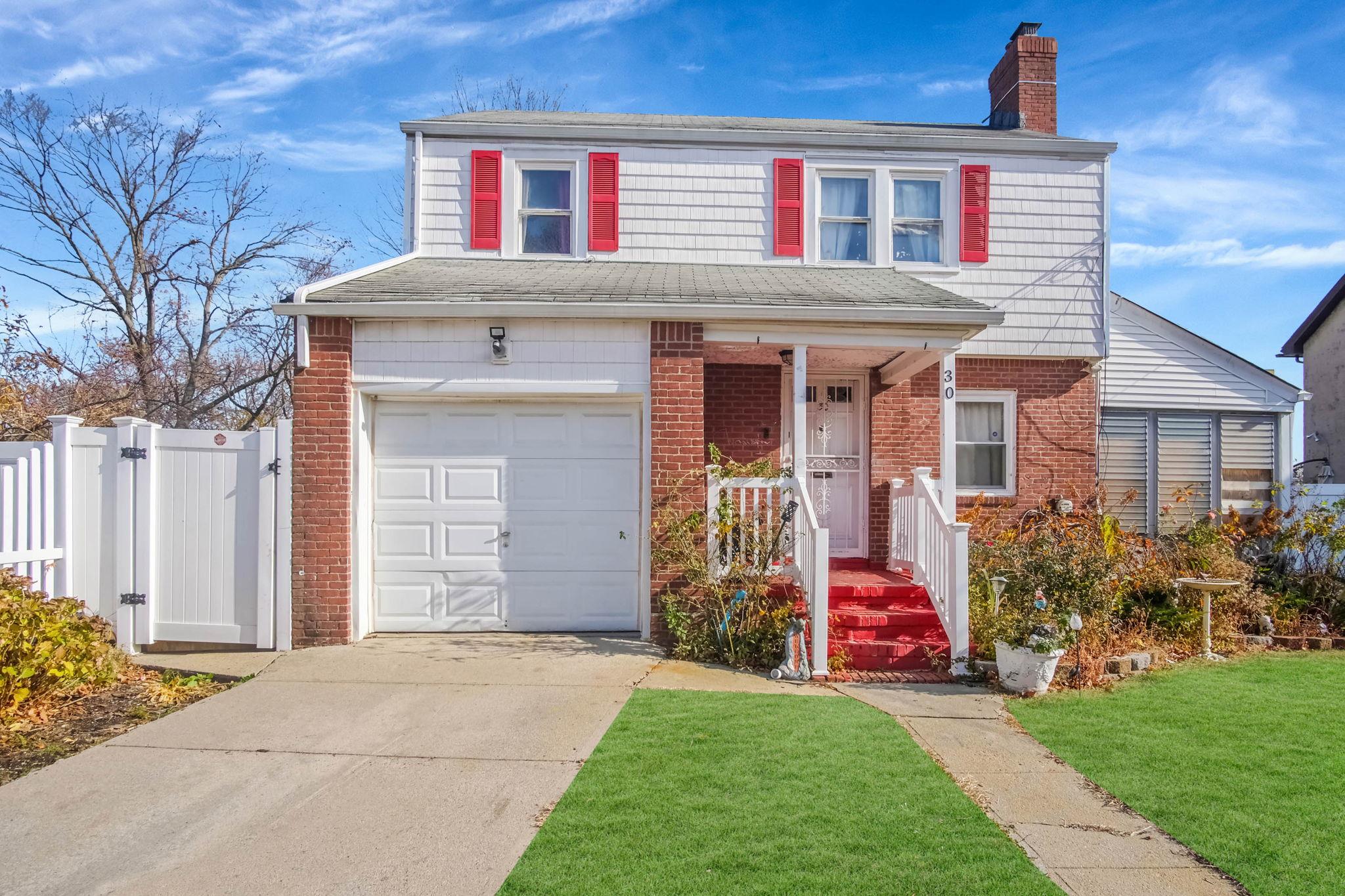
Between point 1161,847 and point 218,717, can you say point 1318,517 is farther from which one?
point 218,717

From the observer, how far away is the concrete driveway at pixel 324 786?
10.9 feet

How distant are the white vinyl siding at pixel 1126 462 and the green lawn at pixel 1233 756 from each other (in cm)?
373

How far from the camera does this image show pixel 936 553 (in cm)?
705

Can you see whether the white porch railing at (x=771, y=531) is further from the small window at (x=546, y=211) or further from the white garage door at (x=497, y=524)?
the small window at (x=546, y=211)

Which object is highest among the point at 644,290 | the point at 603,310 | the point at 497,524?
the point at 644,290

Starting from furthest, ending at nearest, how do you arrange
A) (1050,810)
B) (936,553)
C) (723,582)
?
(936,553)
(723,582)
(1050,810)

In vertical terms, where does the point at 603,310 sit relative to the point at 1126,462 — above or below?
above

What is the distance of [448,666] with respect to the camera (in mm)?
6457

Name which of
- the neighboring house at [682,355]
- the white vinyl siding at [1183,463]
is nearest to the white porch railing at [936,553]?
the neighboring house at [682,355]

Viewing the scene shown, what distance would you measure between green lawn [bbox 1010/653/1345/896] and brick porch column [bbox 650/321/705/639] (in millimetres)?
3132

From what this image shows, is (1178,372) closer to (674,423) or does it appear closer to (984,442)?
(984,442)

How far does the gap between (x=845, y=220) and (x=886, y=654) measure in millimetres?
5825

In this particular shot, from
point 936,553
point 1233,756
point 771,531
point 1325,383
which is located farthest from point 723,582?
point 1325,383

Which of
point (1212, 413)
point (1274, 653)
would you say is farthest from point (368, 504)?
point (1212, 413)
